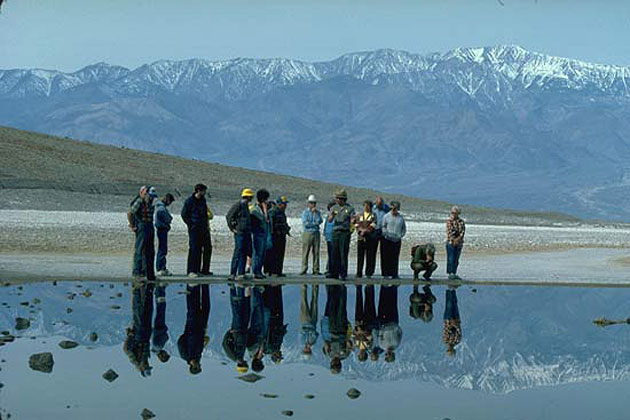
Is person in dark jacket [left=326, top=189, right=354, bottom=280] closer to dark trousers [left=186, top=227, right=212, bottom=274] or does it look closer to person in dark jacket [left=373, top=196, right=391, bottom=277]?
person in dark jacket [left=373, top=196, right=391, bottom=277]

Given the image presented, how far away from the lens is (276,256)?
23625 mm

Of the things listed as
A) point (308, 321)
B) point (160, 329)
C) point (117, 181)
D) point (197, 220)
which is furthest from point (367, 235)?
point (117, 181)

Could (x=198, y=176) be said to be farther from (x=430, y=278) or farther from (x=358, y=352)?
(x=358, y=352)

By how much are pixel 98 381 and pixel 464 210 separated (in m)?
87.8

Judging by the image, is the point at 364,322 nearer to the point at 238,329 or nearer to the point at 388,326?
the point at 388,326

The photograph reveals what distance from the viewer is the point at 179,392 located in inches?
458

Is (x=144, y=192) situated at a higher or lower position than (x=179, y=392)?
higher

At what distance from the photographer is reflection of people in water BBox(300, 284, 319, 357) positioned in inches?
586

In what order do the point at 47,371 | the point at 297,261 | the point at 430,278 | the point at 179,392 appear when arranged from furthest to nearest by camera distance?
the point at 297,261 → the point at 430,278 → the point at 47,371 → the point at 179,392

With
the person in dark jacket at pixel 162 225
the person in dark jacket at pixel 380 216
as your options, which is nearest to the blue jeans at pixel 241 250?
the person in dark jacket at pixel 162 225

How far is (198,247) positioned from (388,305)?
481 cm

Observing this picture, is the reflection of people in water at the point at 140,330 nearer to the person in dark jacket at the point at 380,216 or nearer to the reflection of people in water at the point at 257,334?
the reflection of people in water at the point at 257,334

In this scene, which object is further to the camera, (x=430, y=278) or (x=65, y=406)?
(x=430, y=278)

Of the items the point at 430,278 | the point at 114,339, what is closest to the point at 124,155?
the point at 430,278
